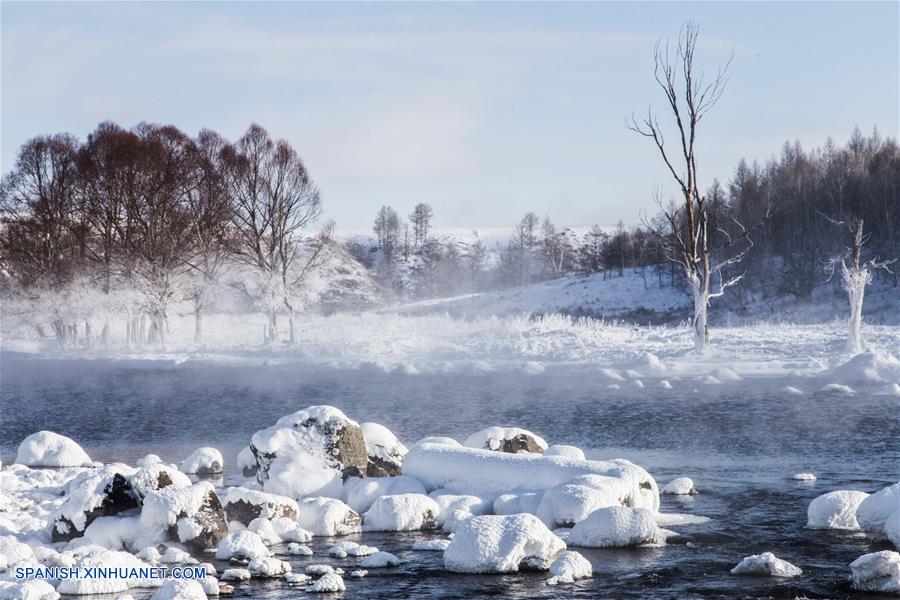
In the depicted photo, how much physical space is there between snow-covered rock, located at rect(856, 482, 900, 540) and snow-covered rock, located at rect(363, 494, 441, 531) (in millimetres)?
5206

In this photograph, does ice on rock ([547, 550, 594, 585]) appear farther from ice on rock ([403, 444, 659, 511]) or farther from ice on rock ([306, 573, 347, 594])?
ice on rock ([403, 444, 659, 511])

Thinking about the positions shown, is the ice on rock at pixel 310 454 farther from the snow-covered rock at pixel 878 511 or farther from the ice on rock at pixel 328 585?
the snow-covered rock at pixel 878 511

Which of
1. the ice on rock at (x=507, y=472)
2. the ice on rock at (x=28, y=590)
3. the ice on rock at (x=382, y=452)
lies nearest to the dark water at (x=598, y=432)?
the ice on rock at (x=507, y=472)

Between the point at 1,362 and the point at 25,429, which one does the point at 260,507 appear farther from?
the point at 1,362

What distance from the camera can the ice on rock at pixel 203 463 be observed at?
15688 mm

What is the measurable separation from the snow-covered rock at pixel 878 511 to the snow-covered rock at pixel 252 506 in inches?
274

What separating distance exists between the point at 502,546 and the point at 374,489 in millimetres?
3528

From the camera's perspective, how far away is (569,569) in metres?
9.36

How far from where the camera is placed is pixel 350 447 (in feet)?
46.0

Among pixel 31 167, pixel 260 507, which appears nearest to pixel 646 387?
pixel 260 507

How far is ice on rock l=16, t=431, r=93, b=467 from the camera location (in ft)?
54.8

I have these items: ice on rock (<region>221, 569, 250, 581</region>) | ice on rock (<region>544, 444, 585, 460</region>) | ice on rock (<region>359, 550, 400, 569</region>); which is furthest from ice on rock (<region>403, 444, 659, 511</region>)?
ice on rock (<region>221, 569, 250, 581</region>)

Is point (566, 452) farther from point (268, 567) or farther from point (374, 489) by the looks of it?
point (268, 567)

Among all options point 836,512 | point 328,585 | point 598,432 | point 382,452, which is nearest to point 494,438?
point 382,452
